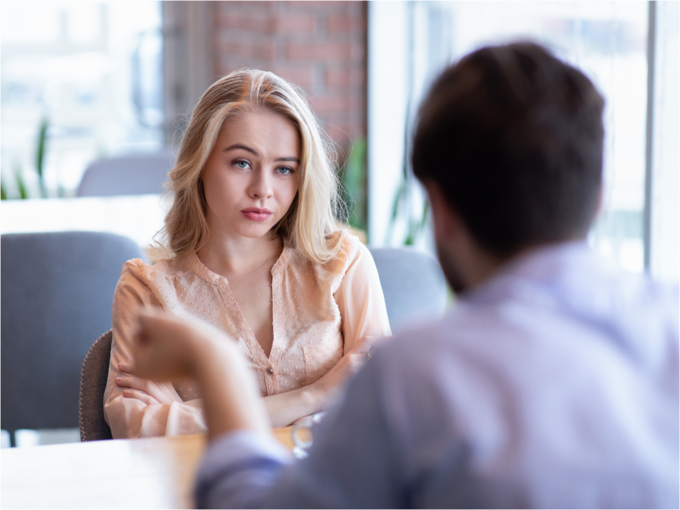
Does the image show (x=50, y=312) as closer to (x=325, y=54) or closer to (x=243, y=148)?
(x=243, y=148)

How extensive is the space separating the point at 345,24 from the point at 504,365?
344cm

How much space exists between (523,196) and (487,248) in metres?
0.05

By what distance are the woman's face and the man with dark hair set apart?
803 millimetres

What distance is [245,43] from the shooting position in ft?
13.0

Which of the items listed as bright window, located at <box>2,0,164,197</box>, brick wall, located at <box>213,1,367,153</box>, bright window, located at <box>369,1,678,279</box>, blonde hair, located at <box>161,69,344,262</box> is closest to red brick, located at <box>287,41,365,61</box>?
brick wall, located at <box>213,1,367,153</box>

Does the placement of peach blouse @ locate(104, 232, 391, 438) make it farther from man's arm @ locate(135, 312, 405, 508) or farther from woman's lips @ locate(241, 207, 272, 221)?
man's arm @ locate(135, 312, 405, 508)

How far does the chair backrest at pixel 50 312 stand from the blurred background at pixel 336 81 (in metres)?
0.25

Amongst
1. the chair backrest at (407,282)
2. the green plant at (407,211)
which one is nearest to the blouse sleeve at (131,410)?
the chair backrest at (407,282)

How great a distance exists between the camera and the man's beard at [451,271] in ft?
1.86

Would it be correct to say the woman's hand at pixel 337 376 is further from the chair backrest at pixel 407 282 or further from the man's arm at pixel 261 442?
the man's arm at pixel 261 442

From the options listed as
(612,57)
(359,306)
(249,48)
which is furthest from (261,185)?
(249,48)

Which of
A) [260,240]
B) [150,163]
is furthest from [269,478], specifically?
[150,163]

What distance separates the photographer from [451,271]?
57cm

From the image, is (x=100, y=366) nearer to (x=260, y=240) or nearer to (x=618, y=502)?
(x=260, y=240)
